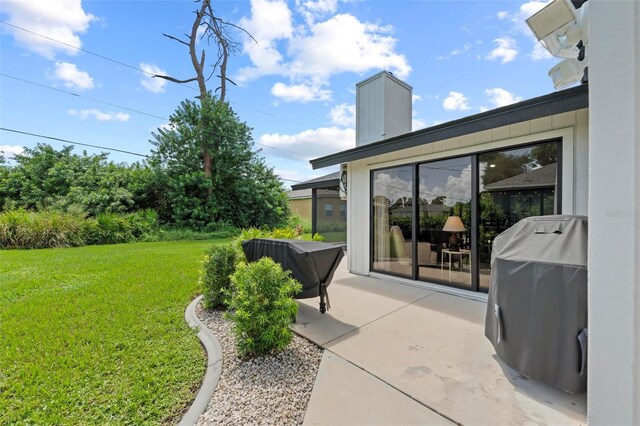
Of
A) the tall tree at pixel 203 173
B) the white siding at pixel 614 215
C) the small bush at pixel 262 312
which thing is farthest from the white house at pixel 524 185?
the tall tree at pixel 203 173

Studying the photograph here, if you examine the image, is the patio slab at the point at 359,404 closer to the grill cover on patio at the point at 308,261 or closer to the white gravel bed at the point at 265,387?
the white gravel bed at the point at 265,387

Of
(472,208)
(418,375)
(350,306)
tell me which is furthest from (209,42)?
(418,375)

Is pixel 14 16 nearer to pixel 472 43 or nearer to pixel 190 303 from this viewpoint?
pixel 190 303

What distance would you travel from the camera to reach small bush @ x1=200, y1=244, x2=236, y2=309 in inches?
154

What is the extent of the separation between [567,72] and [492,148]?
1757 millimetres

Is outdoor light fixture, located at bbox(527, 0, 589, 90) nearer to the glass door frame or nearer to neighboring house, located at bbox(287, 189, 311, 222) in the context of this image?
the glass door frame

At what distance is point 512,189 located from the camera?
4168 millimetres

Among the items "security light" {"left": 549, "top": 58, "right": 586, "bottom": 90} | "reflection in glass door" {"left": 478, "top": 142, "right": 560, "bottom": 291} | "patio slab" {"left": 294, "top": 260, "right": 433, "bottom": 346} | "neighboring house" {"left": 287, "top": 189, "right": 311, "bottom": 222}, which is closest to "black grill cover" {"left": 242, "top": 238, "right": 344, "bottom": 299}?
"patio slab" {"left": 294, "top": 260, "right": 433, "bottom": 346}

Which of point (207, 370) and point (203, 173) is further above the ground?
point (203, 173)

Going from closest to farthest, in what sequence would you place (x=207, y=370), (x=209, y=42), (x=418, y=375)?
(x=418, y=375)
(x=207, y=370)
(x=209, y=42)

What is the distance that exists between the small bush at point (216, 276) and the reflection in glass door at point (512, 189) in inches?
152

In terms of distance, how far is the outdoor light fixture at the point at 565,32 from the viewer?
3.13m

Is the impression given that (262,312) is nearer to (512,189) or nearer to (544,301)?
(544,301)

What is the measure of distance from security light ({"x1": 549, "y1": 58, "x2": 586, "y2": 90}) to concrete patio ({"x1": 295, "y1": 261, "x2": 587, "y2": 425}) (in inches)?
148
